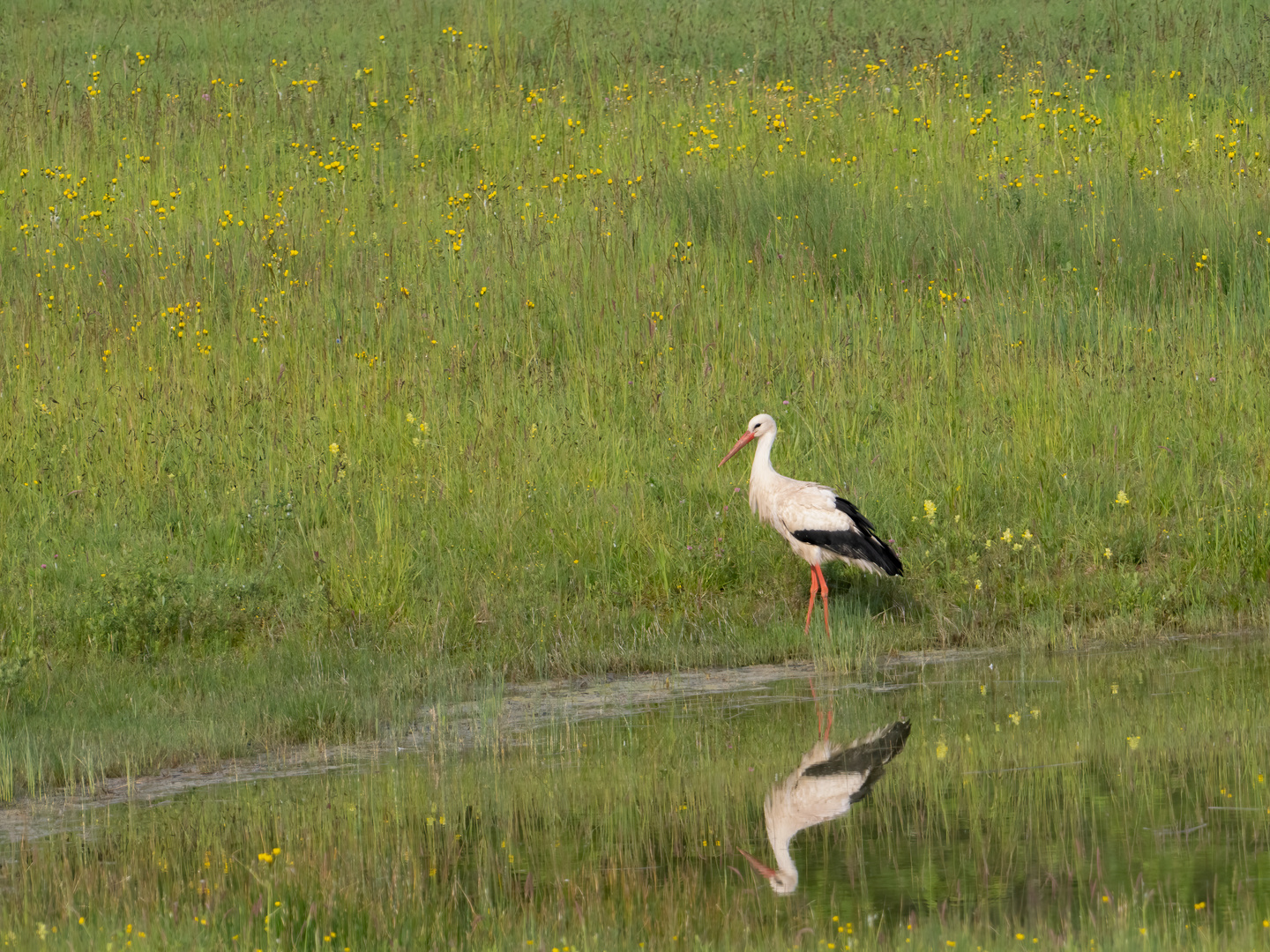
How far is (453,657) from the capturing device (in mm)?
8984

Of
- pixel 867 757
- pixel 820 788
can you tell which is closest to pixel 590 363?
pixel 867 757

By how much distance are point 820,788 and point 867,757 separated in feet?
1.50

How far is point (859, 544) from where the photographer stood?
Result: 9039 millimetres

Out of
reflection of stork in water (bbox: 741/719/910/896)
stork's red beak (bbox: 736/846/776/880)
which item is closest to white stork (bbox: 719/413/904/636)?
reflection of stork in water (bbox: 741/719/910/896)

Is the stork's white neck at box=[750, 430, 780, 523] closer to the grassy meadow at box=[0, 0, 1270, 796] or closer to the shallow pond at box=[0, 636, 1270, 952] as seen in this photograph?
the grassy meadow at box=[0, 0, 1270, 796]

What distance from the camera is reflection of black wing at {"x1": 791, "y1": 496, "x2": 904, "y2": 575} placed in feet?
29.7

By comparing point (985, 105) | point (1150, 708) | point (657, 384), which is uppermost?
point (985, 105)

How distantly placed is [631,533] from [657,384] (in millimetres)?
1985

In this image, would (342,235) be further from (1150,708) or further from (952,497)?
(1150,708)

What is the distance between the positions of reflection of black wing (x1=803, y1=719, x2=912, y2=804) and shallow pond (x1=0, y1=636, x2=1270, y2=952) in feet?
0.14

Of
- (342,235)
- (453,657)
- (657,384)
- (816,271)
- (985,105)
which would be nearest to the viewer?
(453,657)

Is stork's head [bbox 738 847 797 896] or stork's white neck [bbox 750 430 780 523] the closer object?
stork's head [bbox 738 847 797 896]

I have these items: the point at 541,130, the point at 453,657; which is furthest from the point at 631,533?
the point at 541,130

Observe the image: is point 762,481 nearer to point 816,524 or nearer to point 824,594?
point 816,524
